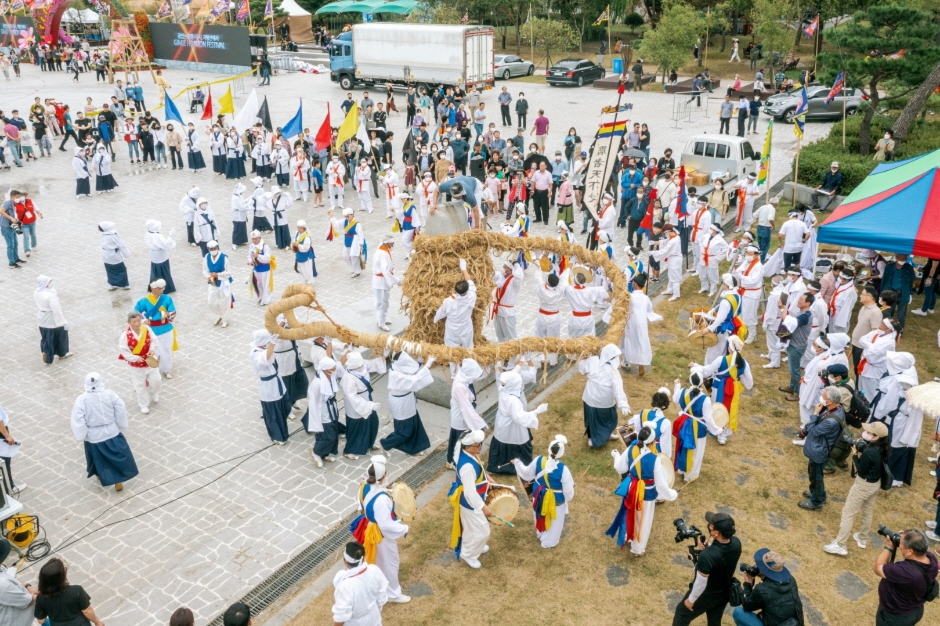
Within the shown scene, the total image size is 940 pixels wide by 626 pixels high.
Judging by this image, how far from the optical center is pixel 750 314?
12.0 metres

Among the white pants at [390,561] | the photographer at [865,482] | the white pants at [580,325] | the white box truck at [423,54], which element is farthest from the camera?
the white box truck at [423,54]

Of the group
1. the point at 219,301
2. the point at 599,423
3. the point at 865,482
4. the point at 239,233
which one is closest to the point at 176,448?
the point at 219,301

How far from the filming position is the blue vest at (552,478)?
23.9 feet

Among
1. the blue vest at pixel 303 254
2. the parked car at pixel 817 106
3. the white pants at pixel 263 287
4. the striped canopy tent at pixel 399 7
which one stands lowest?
the white pants at pixel 263 287

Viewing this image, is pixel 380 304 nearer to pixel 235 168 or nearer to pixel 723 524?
pixel 723 524

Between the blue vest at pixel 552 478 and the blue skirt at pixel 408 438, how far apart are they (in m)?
2.23

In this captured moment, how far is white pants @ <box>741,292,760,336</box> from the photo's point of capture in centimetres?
1176

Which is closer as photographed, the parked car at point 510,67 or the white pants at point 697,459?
the white pants at point 697,459

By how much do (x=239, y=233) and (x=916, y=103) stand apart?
16525 millimetres

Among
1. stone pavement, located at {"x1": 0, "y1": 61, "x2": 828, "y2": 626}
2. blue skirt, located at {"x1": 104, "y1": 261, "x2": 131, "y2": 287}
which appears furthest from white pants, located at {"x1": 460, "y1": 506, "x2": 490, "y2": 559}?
blue skirt, located at {"x1": 104, "y1": 261, "x2": 131, "y2": 287}

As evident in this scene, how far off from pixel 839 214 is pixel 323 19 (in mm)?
49931

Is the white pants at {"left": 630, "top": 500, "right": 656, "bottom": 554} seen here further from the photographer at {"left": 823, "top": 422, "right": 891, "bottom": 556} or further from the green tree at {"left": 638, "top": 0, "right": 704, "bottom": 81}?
the green tree at {"left": 638, "top": 0, "right": 704, "bottom": 81}

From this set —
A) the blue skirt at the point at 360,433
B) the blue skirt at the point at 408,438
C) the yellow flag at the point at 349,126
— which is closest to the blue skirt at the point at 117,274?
the yellow flag at the point at 349,126

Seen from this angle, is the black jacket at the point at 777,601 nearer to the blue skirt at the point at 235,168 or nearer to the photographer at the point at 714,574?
the photographer at the point at 714,574
